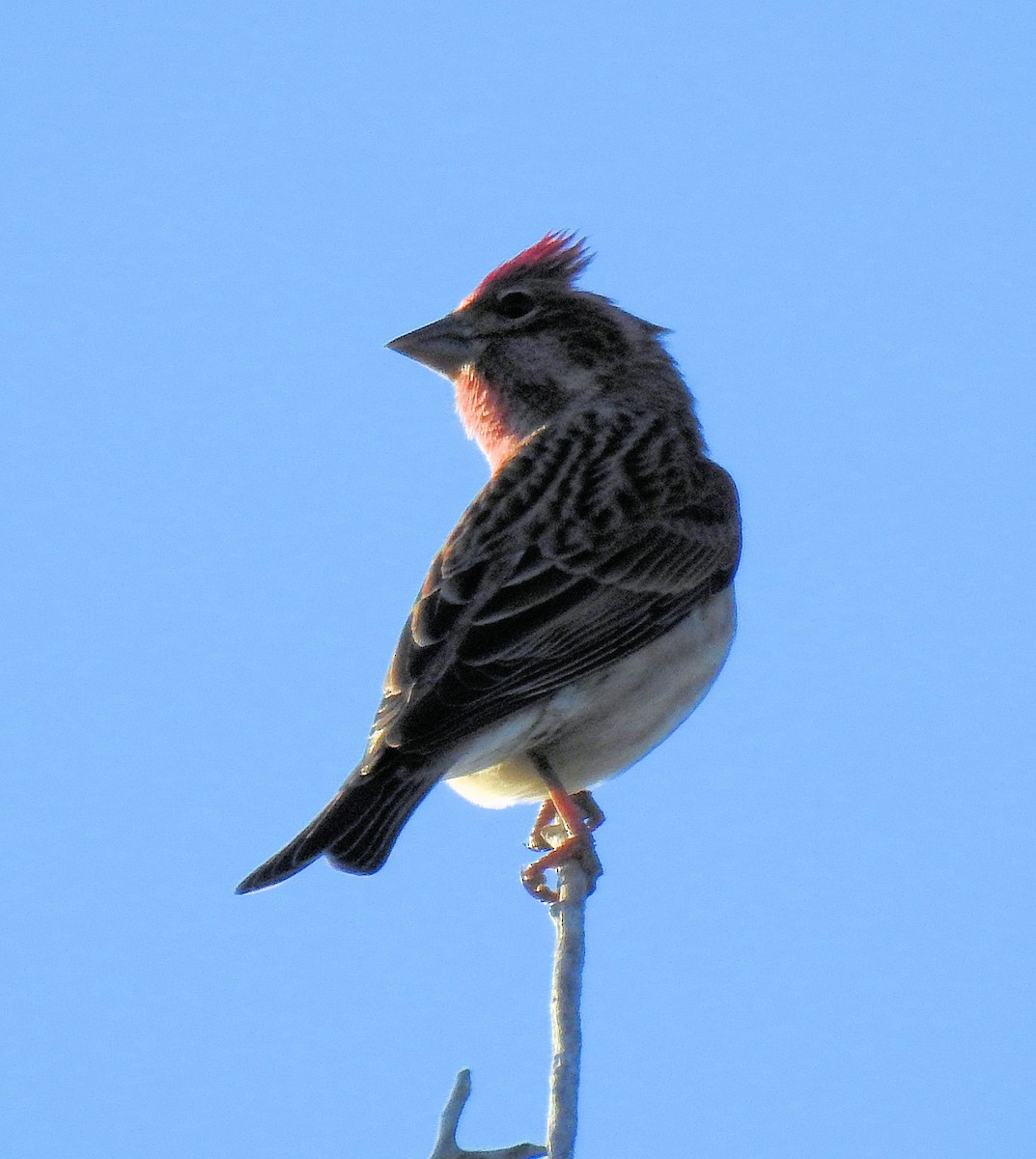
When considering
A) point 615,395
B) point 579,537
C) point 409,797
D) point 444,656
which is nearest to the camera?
point 409,797

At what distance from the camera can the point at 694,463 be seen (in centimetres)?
895

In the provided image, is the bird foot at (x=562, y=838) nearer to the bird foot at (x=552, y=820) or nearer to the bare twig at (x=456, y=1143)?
the bird foot at (x=552, y=820)

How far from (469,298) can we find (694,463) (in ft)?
5.67

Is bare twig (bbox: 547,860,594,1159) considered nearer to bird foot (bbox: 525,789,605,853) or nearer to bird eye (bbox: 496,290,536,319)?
bird foot (bbox: 525,789,605,853)

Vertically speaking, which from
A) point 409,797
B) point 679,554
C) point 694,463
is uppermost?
point 694,463

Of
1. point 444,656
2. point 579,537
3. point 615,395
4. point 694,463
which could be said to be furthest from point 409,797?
point 615,395

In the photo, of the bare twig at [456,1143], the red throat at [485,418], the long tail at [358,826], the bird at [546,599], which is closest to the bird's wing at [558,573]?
the bird at [546,599]

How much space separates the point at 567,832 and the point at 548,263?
410 cm

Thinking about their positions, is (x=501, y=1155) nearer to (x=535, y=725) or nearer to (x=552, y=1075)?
(x=552, y=1075)

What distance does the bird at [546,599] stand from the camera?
658 cm

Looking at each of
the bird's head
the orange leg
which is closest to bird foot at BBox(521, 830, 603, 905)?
the orange leg

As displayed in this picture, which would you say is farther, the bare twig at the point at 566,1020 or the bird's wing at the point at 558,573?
the bird's wing at the point at 558,573

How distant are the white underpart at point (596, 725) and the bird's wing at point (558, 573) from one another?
8cm

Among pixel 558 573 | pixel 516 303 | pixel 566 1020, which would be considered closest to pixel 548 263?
pixel 516 303
